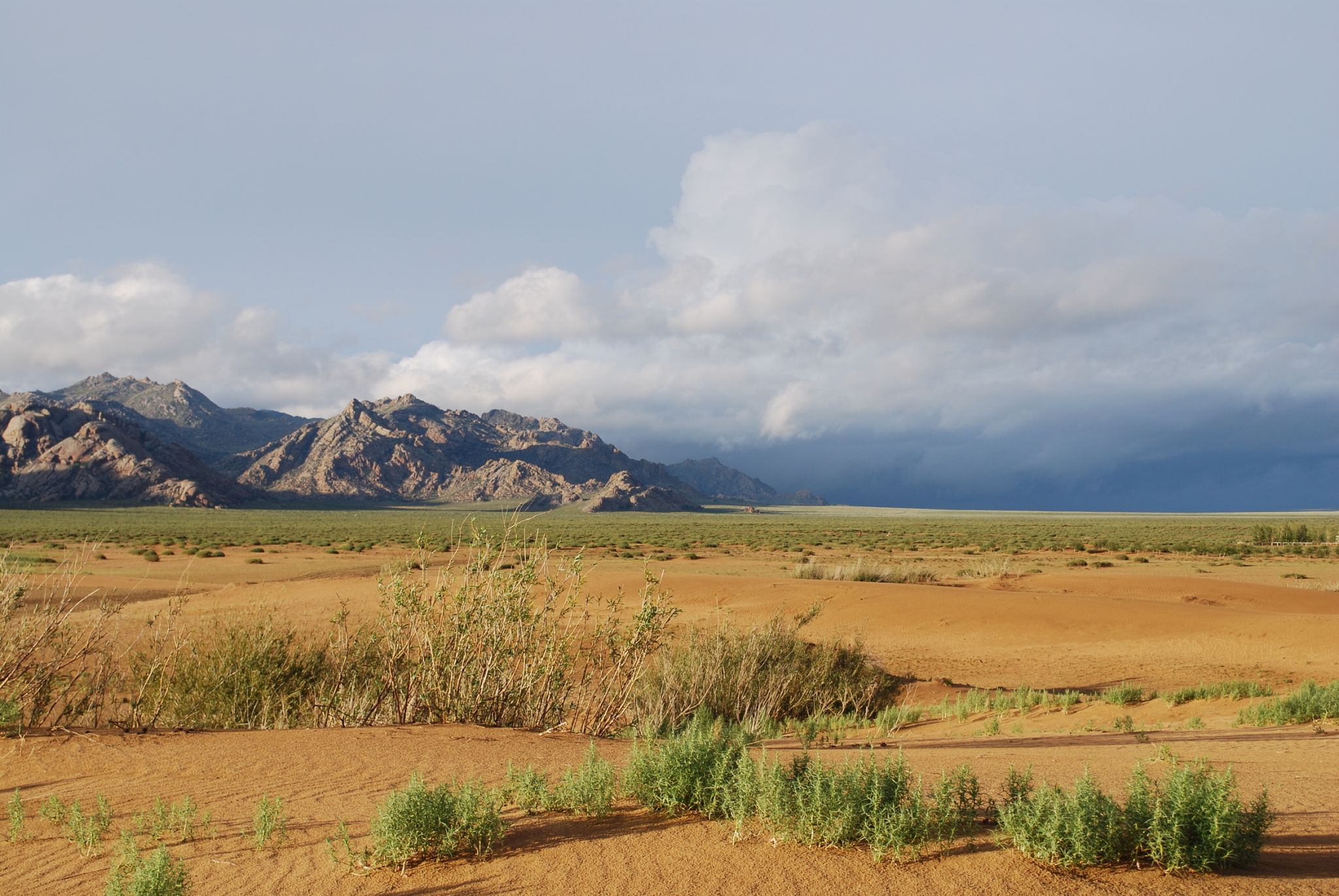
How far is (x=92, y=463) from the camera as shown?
129m

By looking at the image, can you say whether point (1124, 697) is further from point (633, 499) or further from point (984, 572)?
point (633, 499)

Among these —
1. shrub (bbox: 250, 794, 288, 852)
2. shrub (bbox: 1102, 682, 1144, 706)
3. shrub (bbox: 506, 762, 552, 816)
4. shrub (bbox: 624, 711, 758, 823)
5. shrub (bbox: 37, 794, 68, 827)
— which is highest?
shrub (bbox: 624, 711, 758, 823)

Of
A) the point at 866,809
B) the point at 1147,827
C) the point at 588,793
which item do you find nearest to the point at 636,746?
the point at 588,793

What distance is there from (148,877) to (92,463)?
495ft

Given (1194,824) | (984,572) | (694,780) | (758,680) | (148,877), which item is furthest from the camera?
(984,572)

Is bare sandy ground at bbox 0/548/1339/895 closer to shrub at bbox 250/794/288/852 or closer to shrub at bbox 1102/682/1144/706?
shrub at bbox 250/794/288/852

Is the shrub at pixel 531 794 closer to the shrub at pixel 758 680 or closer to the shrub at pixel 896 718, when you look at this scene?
the shrub at pixel 758 680

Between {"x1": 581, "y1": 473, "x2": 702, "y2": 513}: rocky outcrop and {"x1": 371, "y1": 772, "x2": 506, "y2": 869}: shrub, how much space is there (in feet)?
482

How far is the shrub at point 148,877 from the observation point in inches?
159

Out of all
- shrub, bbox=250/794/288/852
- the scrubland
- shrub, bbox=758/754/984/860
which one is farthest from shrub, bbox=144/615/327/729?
shrub, bbox=758/754/984/860

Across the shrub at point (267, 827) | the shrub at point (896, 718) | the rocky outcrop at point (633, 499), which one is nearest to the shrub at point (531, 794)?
the shrub at point (267, 827)

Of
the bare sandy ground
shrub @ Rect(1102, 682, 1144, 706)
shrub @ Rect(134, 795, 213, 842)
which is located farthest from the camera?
shrub @ Rect(1102, 682, 1144, 706)

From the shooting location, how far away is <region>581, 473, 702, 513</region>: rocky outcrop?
530 ft

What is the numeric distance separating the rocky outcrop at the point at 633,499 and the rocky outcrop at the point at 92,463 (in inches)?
2393
